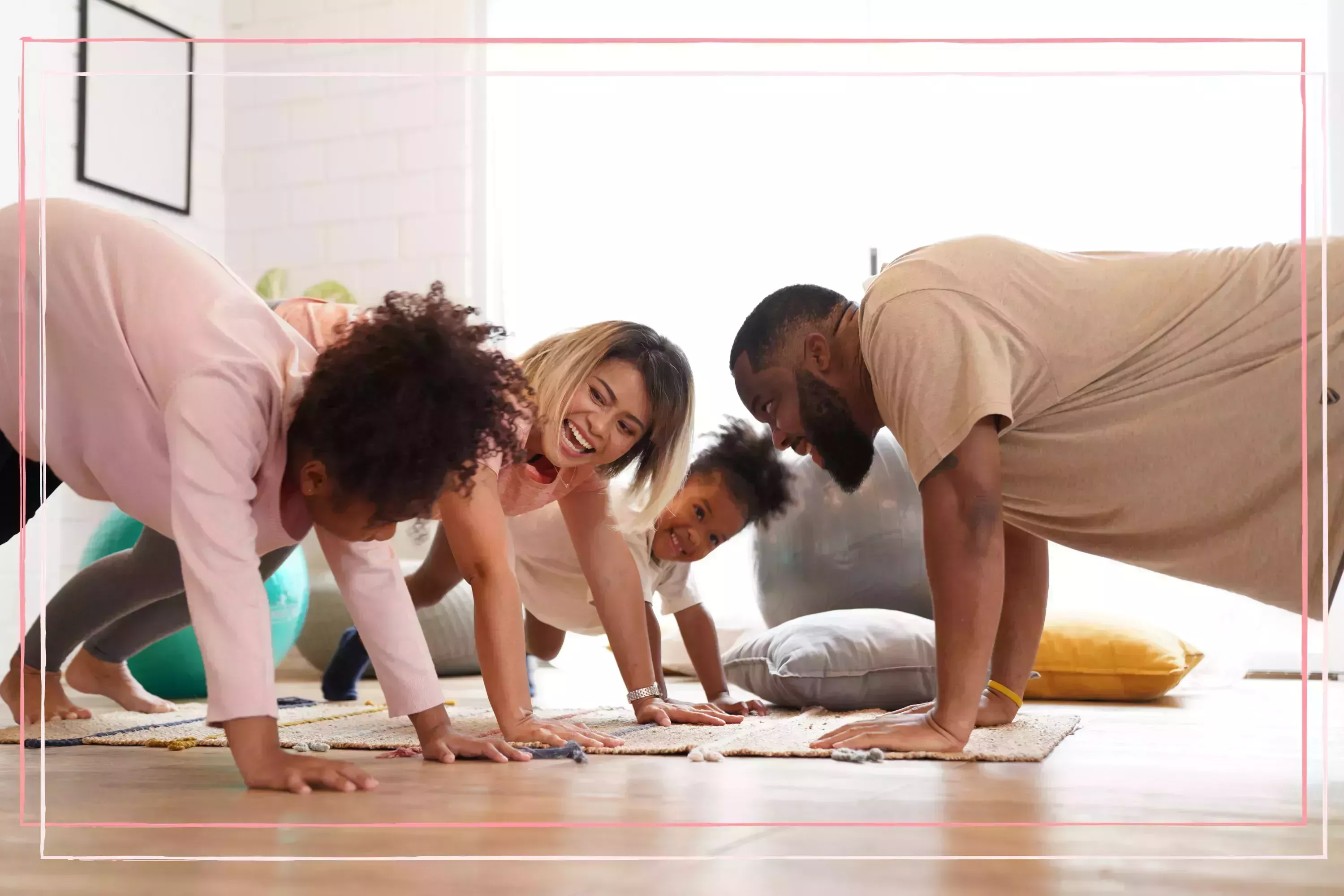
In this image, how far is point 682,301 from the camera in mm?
1169

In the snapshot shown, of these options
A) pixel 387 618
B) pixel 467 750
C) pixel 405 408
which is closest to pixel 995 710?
pixel 467 750

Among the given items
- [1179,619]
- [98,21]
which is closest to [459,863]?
[1179,619]

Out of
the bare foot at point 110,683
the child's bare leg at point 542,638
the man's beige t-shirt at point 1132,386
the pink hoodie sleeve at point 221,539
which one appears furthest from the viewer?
the bare foot at point 110,683

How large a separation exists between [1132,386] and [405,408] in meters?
0.78

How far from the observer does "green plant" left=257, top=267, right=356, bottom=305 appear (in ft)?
3.97

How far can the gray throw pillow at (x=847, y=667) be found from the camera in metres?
1.60

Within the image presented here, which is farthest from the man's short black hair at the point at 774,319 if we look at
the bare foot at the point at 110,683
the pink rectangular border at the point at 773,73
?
the bare foot at the point at 110,683

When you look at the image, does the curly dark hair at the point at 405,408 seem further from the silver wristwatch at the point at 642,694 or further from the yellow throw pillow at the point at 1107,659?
the yellow throw pillow at the point at 1107,659

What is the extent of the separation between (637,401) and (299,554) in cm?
46

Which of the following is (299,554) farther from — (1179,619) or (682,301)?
(1179,619)

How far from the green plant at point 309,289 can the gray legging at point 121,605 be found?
269mm

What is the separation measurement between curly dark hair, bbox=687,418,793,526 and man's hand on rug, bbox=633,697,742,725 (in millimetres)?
272

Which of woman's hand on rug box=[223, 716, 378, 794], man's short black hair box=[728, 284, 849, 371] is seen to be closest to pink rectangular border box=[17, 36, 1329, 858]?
woman's hand on rug box=[223, 716, 378, 794]

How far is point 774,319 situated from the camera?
1194 mm
